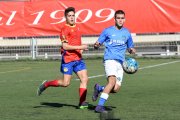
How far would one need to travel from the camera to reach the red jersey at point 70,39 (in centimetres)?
1177

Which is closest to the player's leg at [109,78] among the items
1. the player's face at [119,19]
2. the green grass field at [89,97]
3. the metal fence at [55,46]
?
the green grass field at [89,97]

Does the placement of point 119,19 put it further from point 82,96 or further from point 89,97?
point 89,97

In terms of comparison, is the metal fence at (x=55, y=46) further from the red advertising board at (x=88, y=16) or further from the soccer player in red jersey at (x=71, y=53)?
the soccer player in red jersey at (x=71, y=53)

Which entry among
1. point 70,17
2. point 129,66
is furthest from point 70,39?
point 129,66

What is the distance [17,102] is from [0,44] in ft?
58.0

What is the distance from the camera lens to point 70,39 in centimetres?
1179

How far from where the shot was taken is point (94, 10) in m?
28.7

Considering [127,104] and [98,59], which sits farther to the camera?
[98,59]

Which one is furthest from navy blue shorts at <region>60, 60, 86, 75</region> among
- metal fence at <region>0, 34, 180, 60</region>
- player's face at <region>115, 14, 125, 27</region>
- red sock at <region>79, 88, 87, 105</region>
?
metal fence at <region>0, 34, 180, 60</region>

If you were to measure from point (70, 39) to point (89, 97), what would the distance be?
2.62m

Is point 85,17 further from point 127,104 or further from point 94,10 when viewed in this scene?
point 127,104

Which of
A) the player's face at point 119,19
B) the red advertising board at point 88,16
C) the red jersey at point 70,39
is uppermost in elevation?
the red advertising board at point 88,16

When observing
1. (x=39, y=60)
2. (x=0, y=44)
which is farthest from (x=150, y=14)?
(x=0, y=44)

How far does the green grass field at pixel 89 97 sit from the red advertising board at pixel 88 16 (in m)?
4.81
